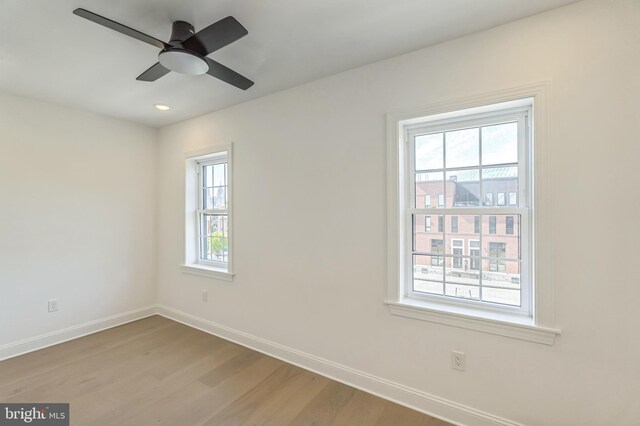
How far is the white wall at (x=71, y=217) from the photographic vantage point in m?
2.74

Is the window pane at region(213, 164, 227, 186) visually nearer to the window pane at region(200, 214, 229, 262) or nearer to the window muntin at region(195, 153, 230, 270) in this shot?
the window muntin at region(195, 153, 230, 270)

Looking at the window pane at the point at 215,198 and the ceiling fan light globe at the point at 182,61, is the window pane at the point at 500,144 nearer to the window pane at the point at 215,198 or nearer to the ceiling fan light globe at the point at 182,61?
the ceiling fan light globe at the point at 182,61

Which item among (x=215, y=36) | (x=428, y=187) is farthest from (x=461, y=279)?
(x=215, y=36)

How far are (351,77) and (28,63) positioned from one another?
8.41 feet

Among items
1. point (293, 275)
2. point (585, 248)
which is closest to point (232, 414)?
point (293, 275)

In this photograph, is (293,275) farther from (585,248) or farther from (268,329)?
(585,248)

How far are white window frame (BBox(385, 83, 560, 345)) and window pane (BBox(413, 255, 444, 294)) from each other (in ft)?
0.23

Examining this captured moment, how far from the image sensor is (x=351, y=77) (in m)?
2.29

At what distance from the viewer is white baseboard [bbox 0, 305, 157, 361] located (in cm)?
272

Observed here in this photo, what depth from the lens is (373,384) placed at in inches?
84.9

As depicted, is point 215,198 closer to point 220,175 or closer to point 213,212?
point 213,212

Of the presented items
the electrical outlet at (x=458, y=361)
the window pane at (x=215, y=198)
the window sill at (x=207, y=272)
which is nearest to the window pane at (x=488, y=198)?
the electrical outlet at (x=458, y=361)

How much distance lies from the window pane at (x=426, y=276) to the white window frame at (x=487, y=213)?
0.07m

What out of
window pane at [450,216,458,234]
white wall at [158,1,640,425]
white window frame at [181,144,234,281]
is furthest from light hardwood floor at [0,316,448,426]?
window pane at [450,216,458,234]
